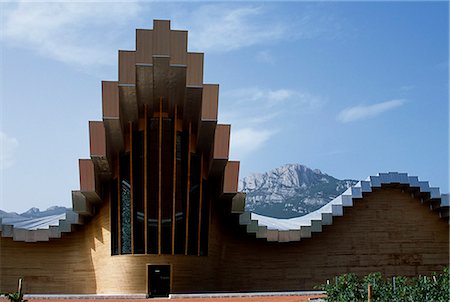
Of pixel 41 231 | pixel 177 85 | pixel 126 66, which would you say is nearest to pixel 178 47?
pixel 177 85

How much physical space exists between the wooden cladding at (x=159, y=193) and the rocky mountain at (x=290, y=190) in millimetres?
89185

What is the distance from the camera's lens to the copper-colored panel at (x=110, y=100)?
21.3 m

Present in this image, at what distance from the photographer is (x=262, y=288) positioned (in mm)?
26141

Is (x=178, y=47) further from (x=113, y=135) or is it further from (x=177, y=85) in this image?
(x=113, y=135)

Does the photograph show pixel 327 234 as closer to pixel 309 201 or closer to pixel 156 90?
pixel 156 90

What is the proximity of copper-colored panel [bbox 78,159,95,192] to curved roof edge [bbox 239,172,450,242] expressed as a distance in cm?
712

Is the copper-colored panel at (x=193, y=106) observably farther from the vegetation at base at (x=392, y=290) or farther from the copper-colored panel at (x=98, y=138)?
the vegetation at base at (x=392, y=290)

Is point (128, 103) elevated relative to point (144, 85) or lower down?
lower down

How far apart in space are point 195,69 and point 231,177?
5.04m

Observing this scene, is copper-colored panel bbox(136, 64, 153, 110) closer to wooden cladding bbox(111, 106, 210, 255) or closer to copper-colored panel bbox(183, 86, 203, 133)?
wooden cladding bbox(111, 106, 210, 255)

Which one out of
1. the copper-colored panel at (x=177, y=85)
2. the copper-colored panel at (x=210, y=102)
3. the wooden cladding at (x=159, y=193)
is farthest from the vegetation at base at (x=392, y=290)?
the copper-colored panel at (x=177, y=85)

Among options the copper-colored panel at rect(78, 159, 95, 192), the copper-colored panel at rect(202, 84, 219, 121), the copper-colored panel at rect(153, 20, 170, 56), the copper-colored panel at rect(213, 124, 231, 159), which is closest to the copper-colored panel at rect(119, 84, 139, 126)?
the copper-colored panel at rect(153, 20, 170, 56)

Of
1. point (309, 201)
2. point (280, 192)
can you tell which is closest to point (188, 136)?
point (309, 201)

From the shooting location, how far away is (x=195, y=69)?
21.5 meters
